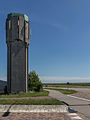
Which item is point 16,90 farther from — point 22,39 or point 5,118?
point 5,118

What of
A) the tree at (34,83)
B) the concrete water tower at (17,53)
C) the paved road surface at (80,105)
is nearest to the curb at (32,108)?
the paved road surface at (80,105)

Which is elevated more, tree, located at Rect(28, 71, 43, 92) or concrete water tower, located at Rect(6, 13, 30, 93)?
concrete water tower, located at Rect(6, 13, 30, 93)

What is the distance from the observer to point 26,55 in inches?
850

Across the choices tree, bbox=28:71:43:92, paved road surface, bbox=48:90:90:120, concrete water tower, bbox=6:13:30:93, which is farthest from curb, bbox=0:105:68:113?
tree, bbox=28:71:43:92

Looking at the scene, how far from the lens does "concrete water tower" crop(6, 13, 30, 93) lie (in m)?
Answer: 20.7

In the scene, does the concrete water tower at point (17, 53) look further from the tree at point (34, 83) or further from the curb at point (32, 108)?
the curb at point (32, 108)

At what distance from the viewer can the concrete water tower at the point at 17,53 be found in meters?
20.7

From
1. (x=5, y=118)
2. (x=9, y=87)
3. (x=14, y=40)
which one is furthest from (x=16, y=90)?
(x=5, y=118)

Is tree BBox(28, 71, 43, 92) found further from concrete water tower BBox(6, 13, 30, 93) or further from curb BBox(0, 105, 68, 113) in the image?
curb BBox(0, 105, 68, 113)

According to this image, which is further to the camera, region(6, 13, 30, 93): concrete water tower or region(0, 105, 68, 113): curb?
region(6, 13, 30, 93): concrete water tower

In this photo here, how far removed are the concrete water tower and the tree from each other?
12.7 ft

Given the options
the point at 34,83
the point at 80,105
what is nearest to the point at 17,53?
the point at 34,83

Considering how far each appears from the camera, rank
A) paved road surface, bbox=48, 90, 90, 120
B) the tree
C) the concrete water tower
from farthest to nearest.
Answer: the tree → the concrete water tower → paved road surface, bbox=48, 90, 90, 120

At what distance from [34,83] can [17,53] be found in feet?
22.7
